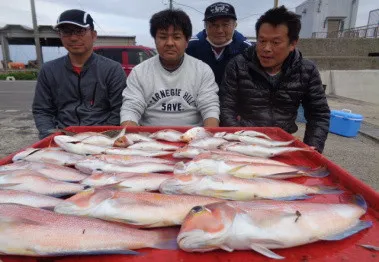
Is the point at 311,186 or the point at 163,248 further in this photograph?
the point at 311,186

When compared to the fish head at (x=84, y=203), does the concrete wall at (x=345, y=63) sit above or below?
above

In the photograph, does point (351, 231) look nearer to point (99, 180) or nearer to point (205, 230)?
point (205, 230)

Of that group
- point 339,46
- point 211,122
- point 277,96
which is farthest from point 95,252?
point 339,46

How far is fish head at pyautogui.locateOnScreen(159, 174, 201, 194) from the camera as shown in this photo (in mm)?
1530

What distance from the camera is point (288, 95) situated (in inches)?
133

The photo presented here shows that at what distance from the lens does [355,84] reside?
14109mm

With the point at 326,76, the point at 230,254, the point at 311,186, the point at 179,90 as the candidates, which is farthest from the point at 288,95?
the point at 326,76

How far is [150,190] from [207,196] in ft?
1.10

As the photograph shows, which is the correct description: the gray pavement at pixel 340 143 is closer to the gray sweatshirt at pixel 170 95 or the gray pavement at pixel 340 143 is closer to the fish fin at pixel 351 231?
the gray sweatshirt at pixel 170 95

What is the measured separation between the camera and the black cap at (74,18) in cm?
333

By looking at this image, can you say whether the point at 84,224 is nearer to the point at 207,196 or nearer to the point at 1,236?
the point at 1,236

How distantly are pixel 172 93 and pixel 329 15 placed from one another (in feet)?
111

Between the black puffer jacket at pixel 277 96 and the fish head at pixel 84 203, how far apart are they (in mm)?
2332

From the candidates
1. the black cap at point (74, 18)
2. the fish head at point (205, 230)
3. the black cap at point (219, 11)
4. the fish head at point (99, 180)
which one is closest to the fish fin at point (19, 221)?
the fish head at point (99, 180)
